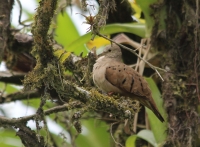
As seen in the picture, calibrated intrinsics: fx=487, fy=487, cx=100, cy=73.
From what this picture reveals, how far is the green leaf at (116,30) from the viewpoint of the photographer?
415 cm

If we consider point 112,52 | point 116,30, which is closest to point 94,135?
point 112,52

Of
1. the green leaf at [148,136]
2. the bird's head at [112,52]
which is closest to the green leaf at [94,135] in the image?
the green leaf at [148,136]

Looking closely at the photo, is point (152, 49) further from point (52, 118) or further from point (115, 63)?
point (52, 118)

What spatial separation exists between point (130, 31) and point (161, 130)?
3.13 ft

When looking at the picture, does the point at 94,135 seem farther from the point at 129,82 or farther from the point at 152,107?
the point at 129,82

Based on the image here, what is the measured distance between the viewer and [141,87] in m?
3.51

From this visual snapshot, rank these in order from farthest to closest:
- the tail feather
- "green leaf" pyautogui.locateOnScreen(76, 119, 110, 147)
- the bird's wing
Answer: "green leaf" pyautogui.locateOnScreen(76, 119, 110, 147), the tail feather, the bird's wing

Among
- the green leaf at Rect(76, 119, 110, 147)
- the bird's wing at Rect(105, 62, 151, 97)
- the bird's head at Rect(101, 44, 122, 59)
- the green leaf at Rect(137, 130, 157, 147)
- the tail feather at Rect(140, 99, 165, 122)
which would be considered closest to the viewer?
the bird's wing at Rect(105, 62, 151, 97)

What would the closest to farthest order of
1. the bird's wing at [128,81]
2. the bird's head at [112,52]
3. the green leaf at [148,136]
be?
1. the bird's wing at [128,81]
2. the green leaf at [148,136]
3. the bird's head at [112,52]

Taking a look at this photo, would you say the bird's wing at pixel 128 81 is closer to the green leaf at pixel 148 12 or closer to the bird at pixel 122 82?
the bird at pixel 122 82

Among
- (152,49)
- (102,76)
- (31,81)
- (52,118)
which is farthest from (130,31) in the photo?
(31,81)

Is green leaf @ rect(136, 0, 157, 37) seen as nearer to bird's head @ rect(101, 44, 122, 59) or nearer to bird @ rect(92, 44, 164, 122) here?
bird's head @ rect(101, 44, 122, 59)

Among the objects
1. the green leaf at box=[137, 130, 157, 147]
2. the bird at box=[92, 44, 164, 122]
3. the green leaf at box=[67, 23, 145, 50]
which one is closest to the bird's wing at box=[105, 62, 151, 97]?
the bird at box=[92, 44, 164, 122]

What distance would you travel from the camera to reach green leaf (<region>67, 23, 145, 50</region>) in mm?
4152
